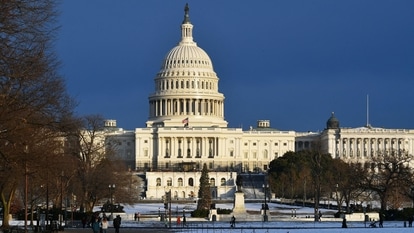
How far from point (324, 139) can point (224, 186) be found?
3946 centimetres

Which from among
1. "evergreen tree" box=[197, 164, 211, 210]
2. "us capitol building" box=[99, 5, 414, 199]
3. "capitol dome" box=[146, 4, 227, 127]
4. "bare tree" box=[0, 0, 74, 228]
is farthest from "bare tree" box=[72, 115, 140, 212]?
"capitol dome" box=[146, 4, 227, 127]

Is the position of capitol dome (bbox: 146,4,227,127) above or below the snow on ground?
above

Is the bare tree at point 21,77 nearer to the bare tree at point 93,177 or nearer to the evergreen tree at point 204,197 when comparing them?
the bare tree at point 93,177

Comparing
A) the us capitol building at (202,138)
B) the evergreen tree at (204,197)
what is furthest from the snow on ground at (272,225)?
the us capitol building at (202,138)

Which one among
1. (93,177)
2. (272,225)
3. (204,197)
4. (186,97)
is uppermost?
(186,97)

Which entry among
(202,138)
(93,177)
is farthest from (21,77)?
(202,138)

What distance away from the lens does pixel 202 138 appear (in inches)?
7480

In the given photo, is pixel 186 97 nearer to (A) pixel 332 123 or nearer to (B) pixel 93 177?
(A) pixel 332 123

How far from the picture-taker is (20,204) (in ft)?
274

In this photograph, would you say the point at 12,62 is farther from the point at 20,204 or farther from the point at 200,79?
the point at 200,79

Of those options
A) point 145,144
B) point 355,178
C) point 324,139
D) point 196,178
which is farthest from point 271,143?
point 355,178

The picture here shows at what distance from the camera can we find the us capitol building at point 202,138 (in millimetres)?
187625

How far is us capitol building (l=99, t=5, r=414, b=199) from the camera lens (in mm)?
187625

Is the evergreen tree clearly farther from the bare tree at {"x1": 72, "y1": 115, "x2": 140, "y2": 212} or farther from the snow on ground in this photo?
the snow on ground
